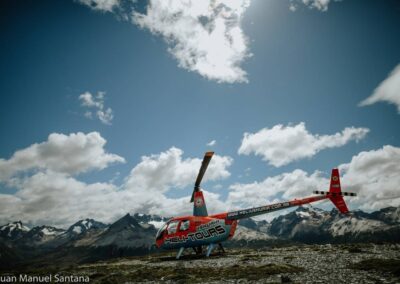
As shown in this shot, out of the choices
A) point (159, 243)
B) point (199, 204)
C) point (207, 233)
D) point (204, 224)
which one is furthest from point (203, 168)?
point (159, 243)

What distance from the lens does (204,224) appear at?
29484mm

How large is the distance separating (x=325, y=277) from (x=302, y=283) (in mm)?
1953

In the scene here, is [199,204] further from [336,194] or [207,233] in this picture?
[336,194]

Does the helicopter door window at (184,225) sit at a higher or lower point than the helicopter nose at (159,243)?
higher

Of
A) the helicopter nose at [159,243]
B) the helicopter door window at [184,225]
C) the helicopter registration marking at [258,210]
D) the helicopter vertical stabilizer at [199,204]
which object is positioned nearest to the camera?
the helicopter registration marking at [258,210]

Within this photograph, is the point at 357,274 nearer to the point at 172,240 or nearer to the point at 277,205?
the point at 277,205

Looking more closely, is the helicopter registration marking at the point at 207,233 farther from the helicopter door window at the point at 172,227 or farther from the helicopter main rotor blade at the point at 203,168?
the helicopter main rotor blade at the point at 203,168

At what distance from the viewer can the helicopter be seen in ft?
96.1

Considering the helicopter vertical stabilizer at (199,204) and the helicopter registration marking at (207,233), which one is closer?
the helicopter registration marking at (207,233)

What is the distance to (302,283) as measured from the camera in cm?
1335

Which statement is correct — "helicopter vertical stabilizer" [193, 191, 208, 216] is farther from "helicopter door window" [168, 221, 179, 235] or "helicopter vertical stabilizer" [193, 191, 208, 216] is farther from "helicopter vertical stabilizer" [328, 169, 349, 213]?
"helicopter vertical stabilizer" [328, 169, 349, 213]

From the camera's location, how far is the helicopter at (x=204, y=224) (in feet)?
96.1

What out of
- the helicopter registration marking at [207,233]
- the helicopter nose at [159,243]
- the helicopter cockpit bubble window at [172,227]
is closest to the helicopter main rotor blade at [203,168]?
the helicopter cockpit bubble window at [172,227]

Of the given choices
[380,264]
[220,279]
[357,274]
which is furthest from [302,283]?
[380,264]
